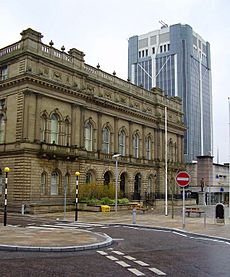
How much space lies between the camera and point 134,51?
151 m

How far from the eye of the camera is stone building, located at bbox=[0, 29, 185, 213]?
40875 mm

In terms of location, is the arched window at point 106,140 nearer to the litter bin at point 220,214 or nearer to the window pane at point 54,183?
the window pane at point 54,183

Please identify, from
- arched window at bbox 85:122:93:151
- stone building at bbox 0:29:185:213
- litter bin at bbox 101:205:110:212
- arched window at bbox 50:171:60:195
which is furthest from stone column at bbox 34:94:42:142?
litter bin at bbox 101:205:110:212

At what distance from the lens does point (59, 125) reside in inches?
1793

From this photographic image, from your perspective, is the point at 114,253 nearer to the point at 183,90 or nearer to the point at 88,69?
the point at 88,69

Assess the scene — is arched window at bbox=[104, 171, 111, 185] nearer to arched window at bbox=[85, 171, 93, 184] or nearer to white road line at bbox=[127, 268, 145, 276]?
arched window at bbox=[85, 171, 93, 184]

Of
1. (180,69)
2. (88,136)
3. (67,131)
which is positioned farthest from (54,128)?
(180,69)

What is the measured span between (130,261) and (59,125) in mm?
34521

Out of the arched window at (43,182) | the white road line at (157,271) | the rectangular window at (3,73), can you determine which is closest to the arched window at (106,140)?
the arched window at (43,182)

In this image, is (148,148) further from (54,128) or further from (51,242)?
(51,242)

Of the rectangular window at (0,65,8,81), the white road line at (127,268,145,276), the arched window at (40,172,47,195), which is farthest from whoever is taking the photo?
the rectangular window at (0,65,8,81)

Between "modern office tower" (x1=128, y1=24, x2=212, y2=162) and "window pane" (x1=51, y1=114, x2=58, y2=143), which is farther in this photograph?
"modern office tower" (x1=128, y1=24, x2=212, y2=162)

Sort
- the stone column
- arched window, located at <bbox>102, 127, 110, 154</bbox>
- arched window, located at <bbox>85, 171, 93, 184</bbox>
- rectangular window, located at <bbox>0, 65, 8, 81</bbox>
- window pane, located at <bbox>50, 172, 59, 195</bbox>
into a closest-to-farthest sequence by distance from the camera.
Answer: the stone column → window pane, located at <bbox>50, 172, 59, 195</bbox> → rectangular window, located at <bbox>0, 65, 8, 81</bbox> → arched window, located at <bbox>85, 171, 93, 184</bbox> → arched window, located at <bbox>102, 127, 110, 154</bbox>

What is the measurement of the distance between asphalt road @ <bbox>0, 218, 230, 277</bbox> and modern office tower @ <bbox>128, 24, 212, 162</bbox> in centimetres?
12481
